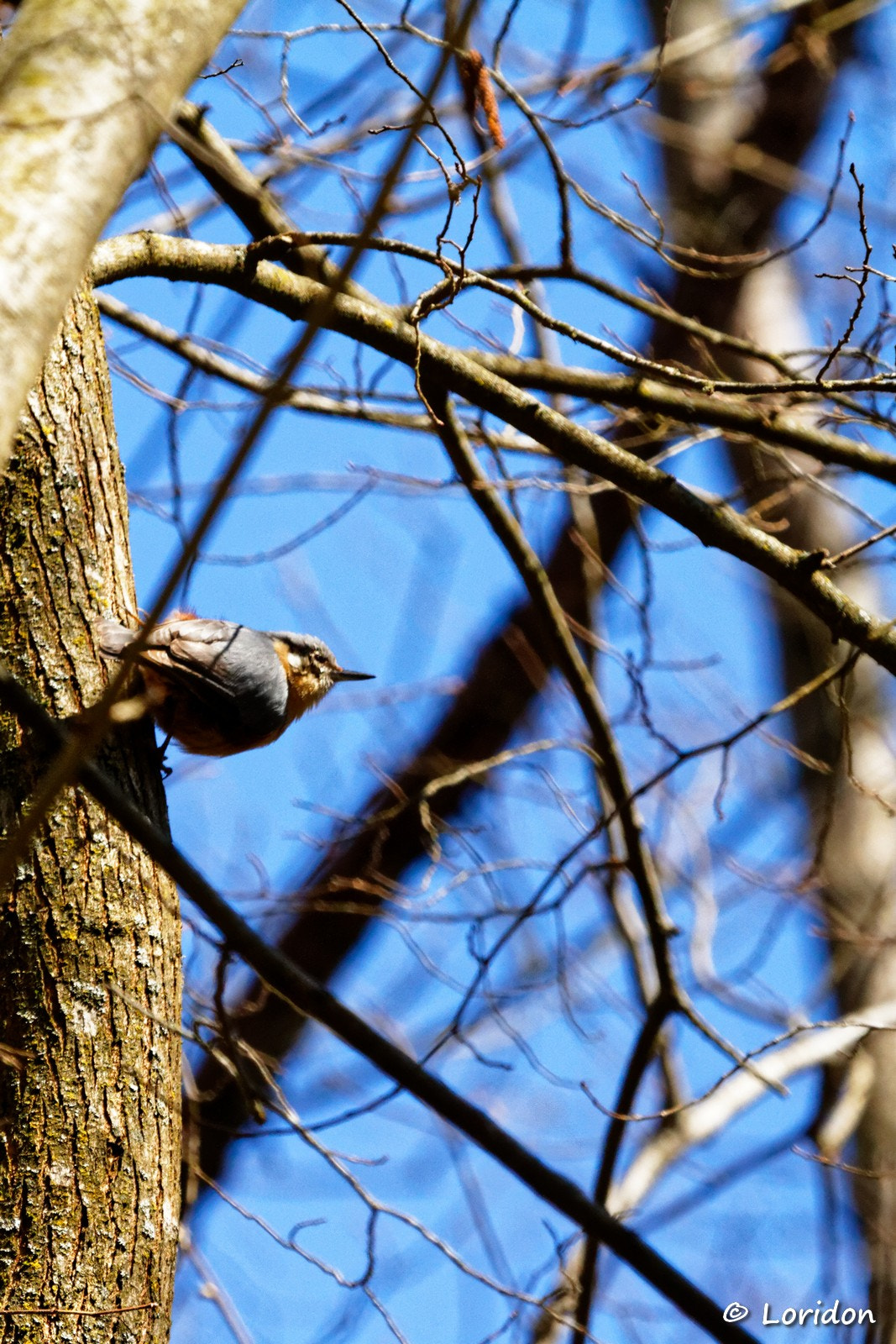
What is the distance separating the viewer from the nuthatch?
10.3ft

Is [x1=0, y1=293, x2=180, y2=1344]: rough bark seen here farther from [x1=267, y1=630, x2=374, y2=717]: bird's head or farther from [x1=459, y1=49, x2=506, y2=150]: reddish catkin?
[x1=267, y1=630, x2=374, y2=717]: bird's head

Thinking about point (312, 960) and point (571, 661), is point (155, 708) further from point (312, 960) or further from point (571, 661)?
point (312, 960)

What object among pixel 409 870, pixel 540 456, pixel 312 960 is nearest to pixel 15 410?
pixel 540 456

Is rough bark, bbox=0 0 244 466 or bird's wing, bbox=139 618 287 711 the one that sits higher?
bird's wing, bbox=139 618 287 711

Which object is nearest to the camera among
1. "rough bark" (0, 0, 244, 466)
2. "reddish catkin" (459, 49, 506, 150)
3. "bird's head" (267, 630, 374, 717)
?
"rough bark" (0, 0, 244, 466)

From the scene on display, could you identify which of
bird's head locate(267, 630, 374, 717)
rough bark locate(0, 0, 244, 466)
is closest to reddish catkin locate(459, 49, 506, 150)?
rough bark locate(0, 0, 244, 466)

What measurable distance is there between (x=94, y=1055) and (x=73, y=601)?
0.89 metres

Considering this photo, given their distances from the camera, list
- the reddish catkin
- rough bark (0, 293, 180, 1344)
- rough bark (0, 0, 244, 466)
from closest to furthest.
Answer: rough bark (0, 0, 244, 466) → rough bark (0, 293, 180, 1344) → the reddish catkin

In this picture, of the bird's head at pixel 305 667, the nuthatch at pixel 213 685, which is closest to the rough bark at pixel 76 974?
the nuthatch at pixel 213 685

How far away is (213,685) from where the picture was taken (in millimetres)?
3266

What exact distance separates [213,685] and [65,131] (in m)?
1.95

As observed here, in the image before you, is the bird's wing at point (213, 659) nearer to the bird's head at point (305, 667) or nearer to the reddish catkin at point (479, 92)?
the bird's head at point (305, 667)

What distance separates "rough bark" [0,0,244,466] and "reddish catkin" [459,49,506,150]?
1.45 m

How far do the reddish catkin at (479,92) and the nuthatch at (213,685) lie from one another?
146 centimetres
